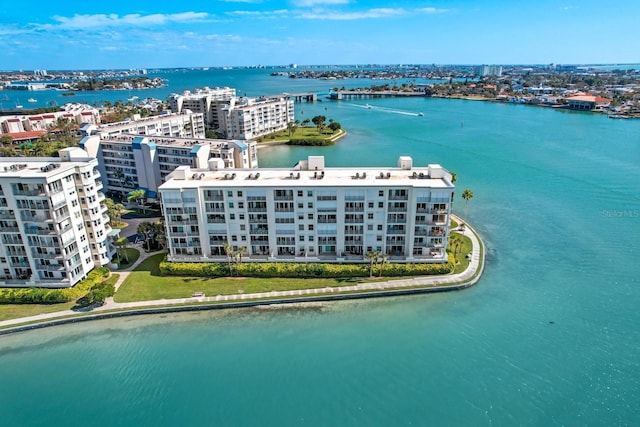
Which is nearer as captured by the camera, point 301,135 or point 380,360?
point 380,360

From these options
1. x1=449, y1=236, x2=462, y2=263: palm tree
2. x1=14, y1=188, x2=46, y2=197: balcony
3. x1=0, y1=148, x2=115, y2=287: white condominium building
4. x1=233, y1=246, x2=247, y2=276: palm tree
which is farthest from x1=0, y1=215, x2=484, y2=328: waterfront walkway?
x1=14, y1=188, x2=46, y2=197: balcony

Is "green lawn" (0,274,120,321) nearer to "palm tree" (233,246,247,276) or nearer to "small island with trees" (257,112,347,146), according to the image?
"palm tree" (233,246,247,276)

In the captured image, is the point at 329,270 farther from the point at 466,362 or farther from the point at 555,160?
the point at 555,160

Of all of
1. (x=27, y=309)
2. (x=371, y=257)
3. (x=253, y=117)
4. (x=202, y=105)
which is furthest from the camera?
(x=202, y=105)

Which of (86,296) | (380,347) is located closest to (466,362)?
(380,347)

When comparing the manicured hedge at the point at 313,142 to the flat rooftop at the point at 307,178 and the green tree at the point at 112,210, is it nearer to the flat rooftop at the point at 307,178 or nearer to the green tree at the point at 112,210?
the flat rooftop at the point at 307,178

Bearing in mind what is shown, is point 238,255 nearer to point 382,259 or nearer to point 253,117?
point 382,259

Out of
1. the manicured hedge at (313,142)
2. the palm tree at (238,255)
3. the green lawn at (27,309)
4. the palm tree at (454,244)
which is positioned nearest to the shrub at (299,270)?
the palm tree at (238,255)

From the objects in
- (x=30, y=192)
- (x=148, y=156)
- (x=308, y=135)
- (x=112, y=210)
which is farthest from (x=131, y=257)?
(x=308, y=135)
